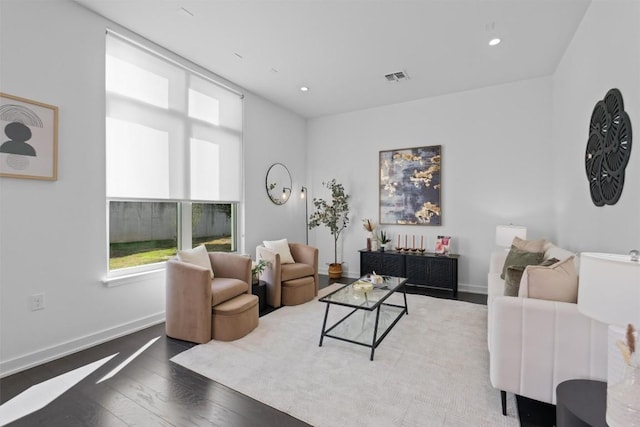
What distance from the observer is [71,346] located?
269cm

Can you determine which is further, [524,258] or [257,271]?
[257,271]

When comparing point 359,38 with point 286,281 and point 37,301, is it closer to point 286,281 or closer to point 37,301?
point 286,281

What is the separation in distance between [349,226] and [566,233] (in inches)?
127

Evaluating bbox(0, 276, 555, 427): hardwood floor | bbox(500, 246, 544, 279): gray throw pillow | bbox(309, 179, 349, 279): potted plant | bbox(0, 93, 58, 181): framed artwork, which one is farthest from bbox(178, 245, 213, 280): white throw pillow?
bbox(500, 246, 544, 279): gray throw pillow

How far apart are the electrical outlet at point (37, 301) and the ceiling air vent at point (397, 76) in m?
4.47

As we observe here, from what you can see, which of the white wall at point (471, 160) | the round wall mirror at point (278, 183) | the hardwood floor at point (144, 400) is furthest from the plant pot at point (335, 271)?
the hardwood floor at point (144, 400)

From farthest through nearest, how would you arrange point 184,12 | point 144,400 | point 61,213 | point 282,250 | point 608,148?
point 282,250 < point 184,12 < point 61,213 < point 608,148 < point 144,400

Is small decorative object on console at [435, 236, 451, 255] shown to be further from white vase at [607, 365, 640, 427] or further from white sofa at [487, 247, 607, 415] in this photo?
white vase at [607, 365, 640, 427]

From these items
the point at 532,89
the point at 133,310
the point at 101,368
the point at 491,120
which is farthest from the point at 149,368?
the point at 532,89

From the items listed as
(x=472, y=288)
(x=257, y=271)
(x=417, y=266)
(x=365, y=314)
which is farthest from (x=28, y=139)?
(x=472, y=288)

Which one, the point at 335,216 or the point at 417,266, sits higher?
the point at 335,216

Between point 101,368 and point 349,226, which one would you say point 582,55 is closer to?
point 349,226

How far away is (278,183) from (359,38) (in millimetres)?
2774

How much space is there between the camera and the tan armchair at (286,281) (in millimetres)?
3861
